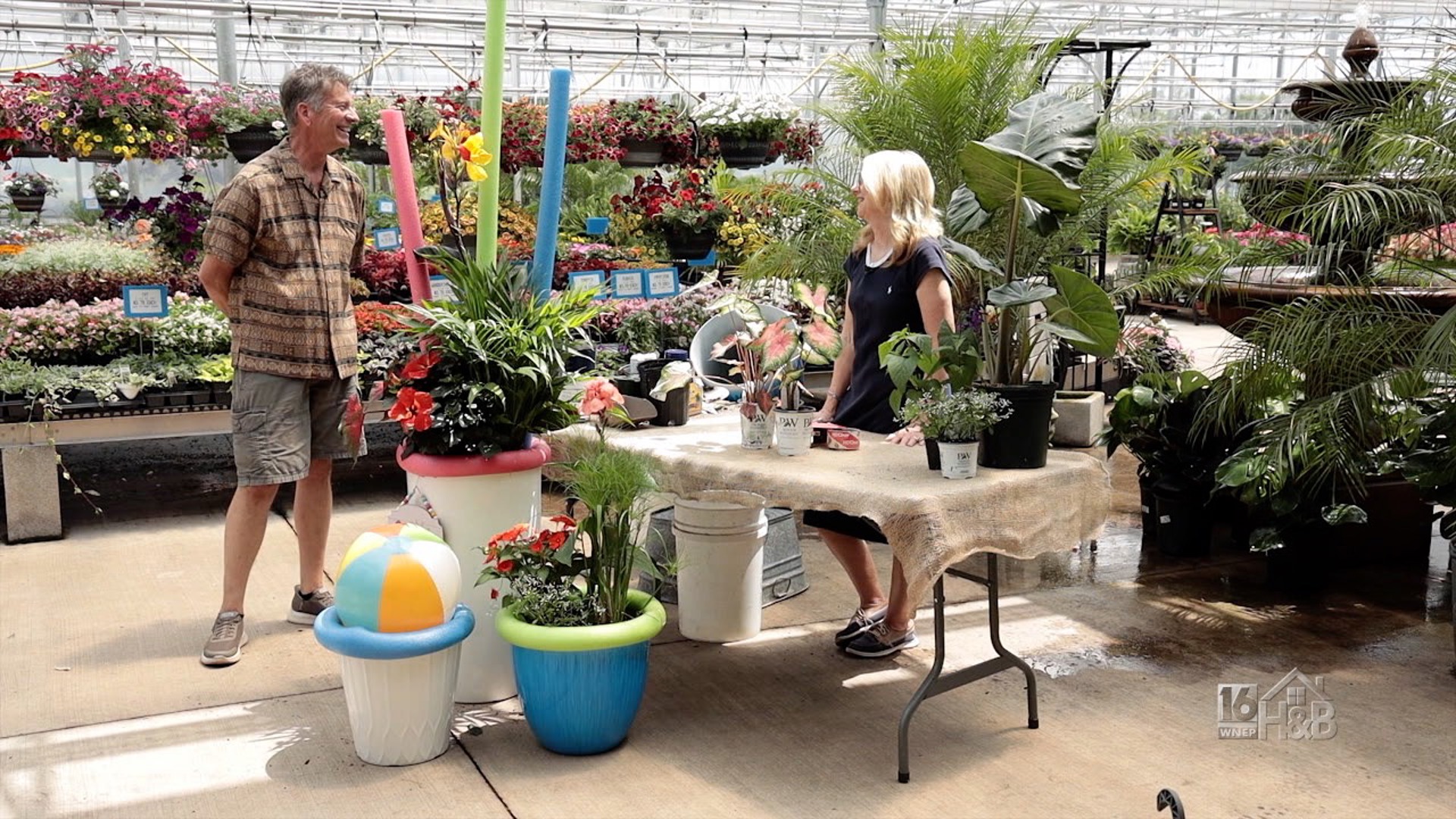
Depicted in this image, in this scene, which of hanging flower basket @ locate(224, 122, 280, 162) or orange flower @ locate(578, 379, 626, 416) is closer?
orange flower @ locate(578, 379, 626, 416)

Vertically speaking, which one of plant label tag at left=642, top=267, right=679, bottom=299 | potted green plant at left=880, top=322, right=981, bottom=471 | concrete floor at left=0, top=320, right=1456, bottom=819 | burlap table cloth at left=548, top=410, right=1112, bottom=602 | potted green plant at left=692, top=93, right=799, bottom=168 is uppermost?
potted green plant at left=692, top=93, right=799, bottom=168

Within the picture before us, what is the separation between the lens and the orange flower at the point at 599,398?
3.13 m

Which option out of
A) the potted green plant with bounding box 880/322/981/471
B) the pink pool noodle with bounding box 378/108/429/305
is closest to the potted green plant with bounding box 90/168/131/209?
the pink pool noodle with bounding box 378/108/429/305

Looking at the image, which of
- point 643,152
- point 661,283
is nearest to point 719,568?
point 661,283

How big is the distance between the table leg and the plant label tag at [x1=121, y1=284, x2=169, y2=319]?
11.0 ft

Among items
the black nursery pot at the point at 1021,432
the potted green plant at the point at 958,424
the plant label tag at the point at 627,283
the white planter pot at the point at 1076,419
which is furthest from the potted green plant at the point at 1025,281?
the white planter pot at the point at 1076,419

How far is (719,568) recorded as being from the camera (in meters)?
3.82

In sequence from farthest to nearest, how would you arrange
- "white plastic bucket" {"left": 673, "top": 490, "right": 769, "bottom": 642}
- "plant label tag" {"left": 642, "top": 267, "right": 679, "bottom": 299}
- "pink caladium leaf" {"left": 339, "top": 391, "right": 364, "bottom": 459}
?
"plant label tag" {"left": 642, "top": 267, "right": 679, "bottom": 299} → "white plastic bucket" {"left": 673, "top": 490, "right": 769, "bottom": 642} → "pink caladium leaf" {"left": 339, "top": 391, "right": 364, "bottom": 459}

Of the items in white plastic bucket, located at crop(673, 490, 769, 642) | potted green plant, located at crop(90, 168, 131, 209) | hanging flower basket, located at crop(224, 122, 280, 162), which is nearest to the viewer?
white plastic bucket, located at crop(673, 490, 769, 642)

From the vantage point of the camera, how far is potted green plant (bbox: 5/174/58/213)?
368 inches

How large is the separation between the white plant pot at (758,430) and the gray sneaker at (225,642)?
5.25 ft

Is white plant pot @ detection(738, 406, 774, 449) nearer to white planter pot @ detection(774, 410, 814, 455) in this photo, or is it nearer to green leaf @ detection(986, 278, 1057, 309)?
white planter pot @ detection(774, 410, 814, 455)

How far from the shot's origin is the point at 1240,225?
14.9m

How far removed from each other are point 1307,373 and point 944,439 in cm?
174
